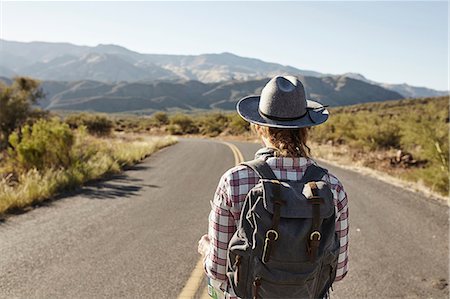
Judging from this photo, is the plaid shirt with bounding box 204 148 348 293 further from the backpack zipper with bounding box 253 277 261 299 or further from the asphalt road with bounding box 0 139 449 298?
the asphalt road with bounding box 0 139 449 298

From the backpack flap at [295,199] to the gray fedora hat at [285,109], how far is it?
371 millimetres

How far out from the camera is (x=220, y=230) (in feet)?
7.36

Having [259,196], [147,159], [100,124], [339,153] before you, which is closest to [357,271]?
[259,196]

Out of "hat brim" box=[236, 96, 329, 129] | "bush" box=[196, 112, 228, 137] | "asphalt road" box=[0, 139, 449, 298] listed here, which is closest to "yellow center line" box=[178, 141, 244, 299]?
"asphalt road" box=[0, 139, 449, 298]

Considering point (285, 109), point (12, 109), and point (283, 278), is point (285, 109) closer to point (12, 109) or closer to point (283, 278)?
point (283, 278)

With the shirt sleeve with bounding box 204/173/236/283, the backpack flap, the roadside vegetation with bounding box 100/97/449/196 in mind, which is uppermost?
the backpack flap

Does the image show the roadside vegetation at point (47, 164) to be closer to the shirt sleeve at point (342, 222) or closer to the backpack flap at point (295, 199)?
the shirt sleeve at point (342, 222)

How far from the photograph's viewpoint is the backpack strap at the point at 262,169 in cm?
208

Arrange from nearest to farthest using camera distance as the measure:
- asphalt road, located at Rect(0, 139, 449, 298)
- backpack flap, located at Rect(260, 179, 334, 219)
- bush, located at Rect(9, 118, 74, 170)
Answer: backpack flap, located at Rect(260, 179, 334, 219), asphalt road, located at Rect(0, 139, 449, 298), bush, located at Rect(9, 118, 74, 170)

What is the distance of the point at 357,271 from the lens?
17.4 ft

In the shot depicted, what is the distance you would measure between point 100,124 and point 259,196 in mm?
39780

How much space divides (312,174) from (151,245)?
4.28 metres

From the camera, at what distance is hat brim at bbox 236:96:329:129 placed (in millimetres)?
2235

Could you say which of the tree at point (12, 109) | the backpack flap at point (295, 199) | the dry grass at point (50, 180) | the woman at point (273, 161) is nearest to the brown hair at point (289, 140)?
the woman at point (273, 161)
